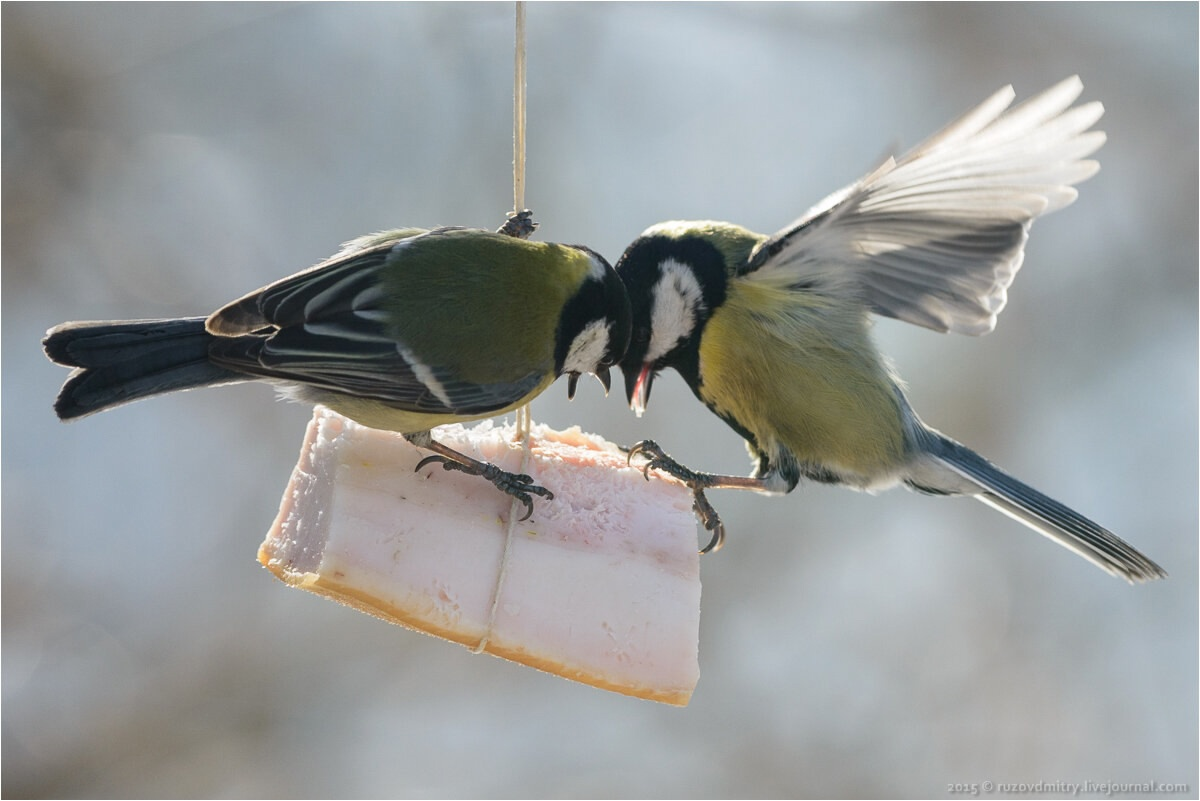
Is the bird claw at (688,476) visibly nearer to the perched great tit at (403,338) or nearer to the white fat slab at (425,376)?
the perched great tit at (403,338)

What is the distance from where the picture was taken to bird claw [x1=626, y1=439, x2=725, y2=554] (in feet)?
4.42

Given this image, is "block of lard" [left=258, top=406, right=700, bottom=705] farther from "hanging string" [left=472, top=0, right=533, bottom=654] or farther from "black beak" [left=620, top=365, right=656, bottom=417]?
"black beak" [left=620, top=365, right=656, bottom=417]

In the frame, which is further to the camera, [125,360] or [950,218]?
[950,218]

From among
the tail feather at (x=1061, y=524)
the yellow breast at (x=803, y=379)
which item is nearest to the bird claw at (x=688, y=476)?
the yellow breast at (x=803, y=379)

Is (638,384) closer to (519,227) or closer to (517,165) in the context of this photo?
(519,227)

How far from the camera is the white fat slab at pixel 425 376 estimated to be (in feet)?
3.70

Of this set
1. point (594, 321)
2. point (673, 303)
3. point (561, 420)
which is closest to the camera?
point (594, 321)

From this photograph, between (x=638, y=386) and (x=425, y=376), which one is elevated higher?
(x=425, y=376)

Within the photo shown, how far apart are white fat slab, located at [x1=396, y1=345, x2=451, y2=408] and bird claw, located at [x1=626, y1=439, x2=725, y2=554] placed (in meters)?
0.28

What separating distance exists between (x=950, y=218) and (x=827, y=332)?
9.0 inches

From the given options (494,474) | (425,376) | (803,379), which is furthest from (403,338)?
(803,379)

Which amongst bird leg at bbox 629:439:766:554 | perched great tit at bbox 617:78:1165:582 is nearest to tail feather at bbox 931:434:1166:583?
perched great tit at bbox 617:78:1165:582

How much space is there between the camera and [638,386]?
146 cm

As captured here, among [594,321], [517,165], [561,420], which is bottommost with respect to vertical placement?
[561,420]
